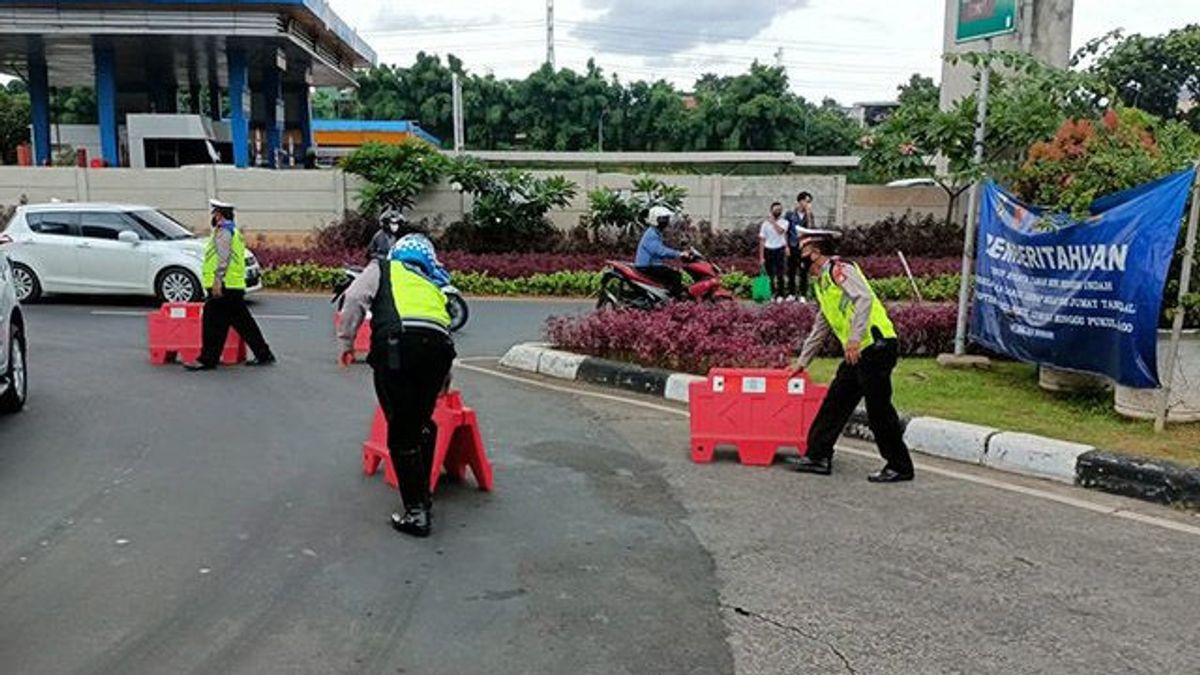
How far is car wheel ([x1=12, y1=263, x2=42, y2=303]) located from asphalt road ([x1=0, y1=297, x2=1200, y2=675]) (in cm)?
832

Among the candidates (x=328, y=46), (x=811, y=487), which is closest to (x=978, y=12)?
(x=811, y=487)

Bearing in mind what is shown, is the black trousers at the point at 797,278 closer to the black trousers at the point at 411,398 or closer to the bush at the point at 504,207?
the bush at the point at 504,207

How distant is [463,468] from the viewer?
6164 mm

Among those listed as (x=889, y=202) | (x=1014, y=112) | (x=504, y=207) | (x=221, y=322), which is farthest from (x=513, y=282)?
(x=1014, y=112)

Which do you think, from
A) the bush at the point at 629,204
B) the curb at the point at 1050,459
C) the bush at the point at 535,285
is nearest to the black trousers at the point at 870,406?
the curb at the point at 1050,459

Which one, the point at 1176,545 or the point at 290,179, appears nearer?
the point at 1176,545

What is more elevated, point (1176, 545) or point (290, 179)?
point (290, 179)

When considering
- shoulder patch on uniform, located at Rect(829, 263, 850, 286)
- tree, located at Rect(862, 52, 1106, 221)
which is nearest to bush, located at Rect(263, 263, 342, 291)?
tree, located at Rect(862, 52, 1106, 221)

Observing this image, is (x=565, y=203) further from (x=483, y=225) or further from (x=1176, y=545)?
(x=1176, y=545)

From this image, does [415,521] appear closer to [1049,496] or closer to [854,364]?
[854,364]

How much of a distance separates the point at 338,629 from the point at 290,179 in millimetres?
18486

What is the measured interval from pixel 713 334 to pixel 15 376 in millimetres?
6058

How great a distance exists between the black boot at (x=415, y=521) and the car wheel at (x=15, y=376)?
4180mm

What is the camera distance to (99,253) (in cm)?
1445
